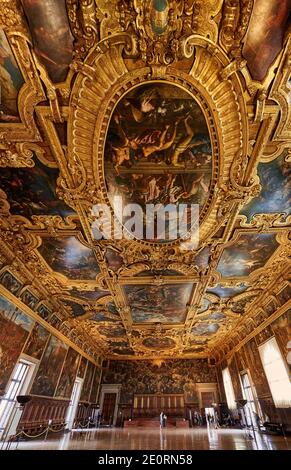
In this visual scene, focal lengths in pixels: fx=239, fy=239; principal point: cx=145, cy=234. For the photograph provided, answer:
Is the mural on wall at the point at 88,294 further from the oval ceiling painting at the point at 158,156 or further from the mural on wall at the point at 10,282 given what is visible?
the oval ceiling painting at the point at 158,156

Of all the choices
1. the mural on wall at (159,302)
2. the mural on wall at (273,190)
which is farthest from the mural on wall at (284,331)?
the mural on wall at (273,190)

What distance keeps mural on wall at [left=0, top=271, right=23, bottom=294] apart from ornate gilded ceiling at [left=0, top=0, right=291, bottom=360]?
2.1 inches

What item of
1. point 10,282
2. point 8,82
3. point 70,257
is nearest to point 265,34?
point 8,82

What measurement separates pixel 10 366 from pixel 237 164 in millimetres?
11244

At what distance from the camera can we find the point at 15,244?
852 centimetres

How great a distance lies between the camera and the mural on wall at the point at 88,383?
64.7ft

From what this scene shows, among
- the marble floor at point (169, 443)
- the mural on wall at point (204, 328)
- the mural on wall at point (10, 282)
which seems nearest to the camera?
the marble floor at point (169, 443)

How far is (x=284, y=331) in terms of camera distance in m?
11.3

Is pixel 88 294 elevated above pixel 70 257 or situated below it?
above

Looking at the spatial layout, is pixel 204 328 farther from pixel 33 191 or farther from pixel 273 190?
pixel 33 191

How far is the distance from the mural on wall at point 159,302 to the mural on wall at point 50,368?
4.87 m

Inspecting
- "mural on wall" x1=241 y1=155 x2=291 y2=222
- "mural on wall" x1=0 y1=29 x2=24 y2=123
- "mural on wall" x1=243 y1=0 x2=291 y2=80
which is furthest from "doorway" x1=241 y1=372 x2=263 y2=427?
"mural on wall" x1=0 y1=29 x2=24 y2=123

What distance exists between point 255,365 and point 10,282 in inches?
580

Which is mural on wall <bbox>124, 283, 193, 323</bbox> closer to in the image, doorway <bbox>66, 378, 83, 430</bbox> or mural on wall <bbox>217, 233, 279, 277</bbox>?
mural on wall <bbox>217, 233, 279, 277</bbox>
